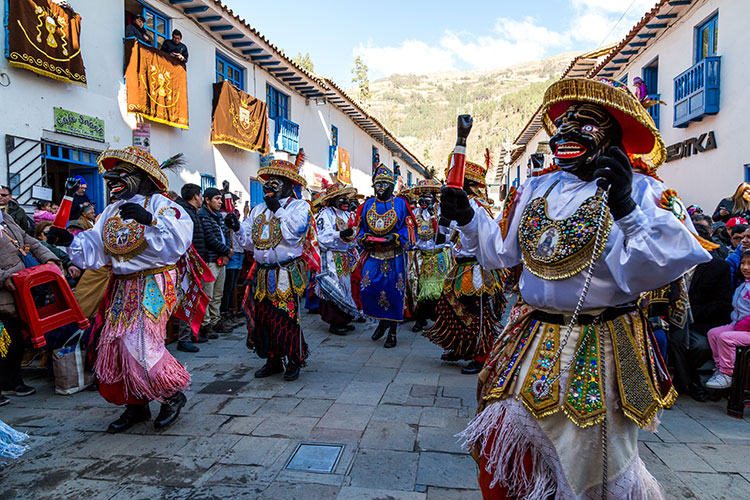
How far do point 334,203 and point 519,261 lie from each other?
6981mm

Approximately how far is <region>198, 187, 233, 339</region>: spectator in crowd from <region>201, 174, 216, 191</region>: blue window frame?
4.11 m

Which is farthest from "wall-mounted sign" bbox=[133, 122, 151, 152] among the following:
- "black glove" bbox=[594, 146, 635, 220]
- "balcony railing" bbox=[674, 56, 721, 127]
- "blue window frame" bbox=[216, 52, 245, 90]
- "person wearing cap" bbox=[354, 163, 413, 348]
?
"balcony railing" bbox=[674, 56, 721, 127]

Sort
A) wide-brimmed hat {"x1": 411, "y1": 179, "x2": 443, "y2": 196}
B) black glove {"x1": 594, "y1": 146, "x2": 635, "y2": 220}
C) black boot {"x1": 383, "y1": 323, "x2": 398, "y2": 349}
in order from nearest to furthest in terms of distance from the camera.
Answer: black glove {"x1": 594, "y1": 146, "x2": 635, "y2": 220}
black boot {"x1": 383, "y1": 323, "x2": 398, "y2": 349}
wide-brimmed hat {"x1": 411, "y1": 179, "x2": 443, "y2": 196}

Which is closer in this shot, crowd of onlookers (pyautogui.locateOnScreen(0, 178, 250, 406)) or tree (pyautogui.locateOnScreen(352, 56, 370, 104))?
crowd of onlookers (pyautogui.locateOnScreen(0, 178, 250, 406))

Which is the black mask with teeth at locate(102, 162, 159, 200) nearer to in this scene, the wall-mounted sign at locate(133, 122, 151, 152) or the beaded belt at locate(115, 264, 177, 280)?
the beaded belt at locate(115, 264, 177, 280)

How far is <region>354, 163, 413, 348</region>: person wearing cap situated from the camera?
274 inches

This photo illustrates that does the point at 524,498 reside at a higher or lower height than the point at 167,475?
higher

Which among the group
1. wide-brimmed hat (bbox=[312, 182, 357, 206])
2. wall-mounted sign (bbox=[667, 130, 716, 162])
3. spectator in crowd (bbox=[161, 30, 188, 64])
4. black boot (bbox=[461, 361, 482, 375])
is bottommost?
black boot (bbox=[461, 361, 482, 375])

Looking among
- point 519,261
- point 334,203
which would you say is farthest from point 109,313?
point 334,203

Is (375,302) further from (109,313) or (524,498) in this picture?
(524,498)

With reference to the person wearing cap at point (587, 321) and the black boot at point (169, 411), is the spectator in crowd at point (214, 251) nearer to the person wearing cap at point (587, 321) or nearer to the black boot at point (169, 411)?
the black boot at point (169, 411)

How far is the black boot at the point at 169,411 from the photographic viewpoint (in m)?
3.99

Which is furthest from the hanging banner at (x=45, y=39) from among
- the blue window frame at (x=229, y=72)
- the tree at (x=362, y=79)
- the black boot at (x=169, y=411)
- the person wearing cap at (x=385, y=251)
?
the tree at (x=362, y=79)

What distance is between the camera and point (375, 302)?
23.3 ft
